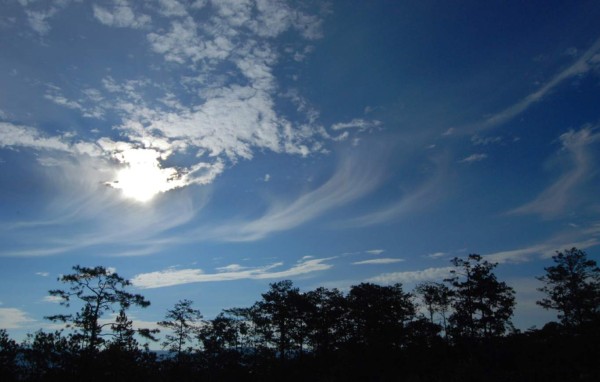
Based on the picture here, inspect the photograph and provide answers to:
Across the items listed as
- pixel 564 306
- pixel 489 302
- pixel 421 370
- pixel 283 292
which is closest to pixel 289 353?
pixel 283 292

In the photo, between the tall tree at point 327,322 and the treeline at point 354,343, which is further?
the tall tree at point 327,322

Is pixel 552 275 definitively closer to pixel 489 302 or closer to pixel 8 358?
pixel 489 302

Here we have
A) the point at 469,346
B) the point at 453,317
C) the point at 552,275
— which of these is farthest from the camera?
the point at 552,275

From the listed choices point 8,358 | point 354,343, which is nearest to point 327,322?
point 354,343

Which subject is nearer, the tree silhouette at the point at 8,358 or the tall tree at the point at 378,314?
the tree silhouette at the point at 8,358

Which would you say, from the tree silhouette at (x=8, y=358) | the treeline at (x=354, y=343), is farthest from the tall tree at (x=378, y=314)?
the tree silhouette at (x=8, y=358)

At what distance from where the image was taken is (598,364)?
27.8m

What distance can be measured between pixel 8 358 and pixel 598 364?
145 feet

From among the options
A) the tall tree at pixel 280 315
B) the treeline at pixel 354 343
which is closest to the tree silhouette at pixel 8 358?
the treeline at pixel 354 343

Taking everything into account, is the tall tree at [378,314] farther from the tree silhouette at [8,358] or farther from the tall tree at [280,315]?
the tree silhouette at [8,358]

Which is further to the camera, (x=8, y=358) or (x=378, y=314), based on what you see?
(x=378, y=314)

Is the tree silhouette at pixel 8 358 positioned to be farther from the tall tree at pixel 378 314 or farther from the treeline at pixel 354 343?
the tall tree at pixel 378 314

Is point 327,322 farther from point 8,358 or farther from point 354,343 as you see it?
point 8,358

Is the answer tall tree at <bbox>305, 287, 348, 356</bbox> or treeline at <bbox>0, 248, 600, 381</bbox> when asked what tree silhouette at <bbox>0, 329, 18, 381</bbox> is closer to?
treeline at <bbox>0, 248, 600, 381</bbox>
